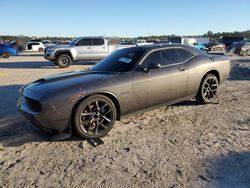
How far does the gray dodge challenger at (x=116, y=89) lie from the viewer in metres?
4.32

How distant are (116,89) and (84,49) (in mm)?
12369

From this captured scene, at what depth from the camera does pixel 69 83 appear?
184 inches

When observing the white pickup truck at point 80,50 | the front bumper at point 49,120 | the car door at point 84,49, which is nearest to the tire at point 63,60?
the white pickup truck at point 80,50

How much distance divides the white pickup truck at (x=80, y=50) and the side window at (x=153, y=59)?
11.3 m

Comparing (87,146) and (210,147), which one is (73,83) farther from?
(210,147)

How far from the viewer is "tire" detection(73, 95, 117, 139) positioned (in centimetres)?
445

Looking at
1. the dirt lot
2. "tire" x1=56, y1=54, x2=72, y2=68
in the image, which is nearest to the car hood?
the dirt lot

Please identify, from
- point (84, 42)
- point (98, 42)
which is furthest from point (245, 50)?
point (84, 42)

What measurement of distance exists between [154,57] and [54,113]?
7.90 ft

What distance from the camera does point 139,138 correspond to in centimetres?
462

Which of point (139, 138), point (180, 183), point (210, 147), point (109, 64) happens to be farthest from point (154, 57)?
point (180, 183)

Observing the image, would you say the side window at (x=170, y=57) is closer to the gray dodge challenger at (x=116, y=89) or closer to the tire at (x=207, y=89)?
the gray dodge challenger at (x=116, y=89)

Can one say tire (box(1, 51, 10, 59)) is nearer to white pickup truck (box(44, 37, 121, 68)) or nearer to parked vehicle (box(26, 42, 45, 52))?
white pickup truck (box(44, 37, 121, 68))

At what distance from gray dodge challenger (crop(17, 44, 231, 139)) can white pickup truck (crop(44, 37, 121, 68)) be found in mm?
10725
